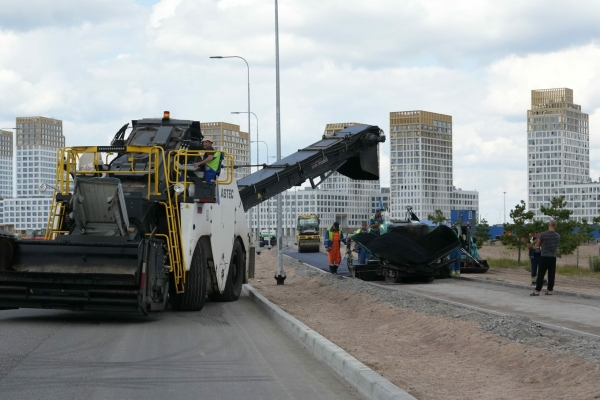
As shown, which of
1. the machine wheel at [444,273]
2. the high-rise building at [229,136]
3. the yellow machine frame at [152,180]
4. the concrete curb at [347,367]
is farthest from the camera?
the high-rise building at [229,136]

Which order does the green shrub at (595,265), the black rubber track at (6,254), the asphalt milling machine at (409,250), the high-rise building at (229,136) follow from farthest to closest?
1. the high-rise building at (229,136)
2. the green shrub at (595,265)
3. the asphalt milling machine at (409,250)
4. the black rubber track at (6,254)

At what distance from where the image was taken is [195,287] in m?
16.5

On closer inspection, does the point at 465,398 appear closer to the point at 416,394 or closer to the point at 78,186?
the point at 416,394

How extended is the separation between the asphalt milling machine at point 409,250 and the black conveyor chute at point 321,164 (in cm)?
195

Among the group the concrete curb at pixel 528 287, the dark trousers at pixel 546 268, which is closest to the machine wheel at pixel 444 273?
the concrete curb at pixel 528 287

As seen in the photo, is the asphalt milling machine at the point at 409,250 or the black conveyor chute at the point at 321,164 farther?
the asphalt milling machine at the point at 409,250

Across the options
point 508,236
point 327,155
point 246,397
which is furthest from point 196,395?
point 508,236

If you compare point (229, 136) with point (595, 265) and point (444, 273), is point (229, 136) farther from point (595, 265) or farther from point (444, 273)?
point (444, 273)

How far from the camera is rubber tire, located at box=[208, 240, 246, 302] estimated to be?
19469 mm

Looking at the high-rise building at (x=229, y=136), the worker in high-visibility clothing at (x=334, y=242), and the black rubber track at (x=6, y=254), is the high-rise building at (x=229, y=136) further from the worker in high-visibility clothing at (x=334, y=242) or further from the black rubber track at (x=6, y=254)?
the black rubber track at (x=6, y=254)

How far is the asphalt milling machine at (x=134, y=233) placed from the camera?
14.2 metres

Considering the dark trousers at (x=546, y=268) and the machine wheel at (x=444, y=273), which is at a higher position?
the dark trousers at (x=546, y=268)

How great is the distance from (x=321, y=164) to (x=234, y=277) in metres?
5.87

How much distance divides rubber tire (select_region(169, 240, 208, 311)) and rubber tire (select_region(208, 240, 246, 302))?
2407mm
